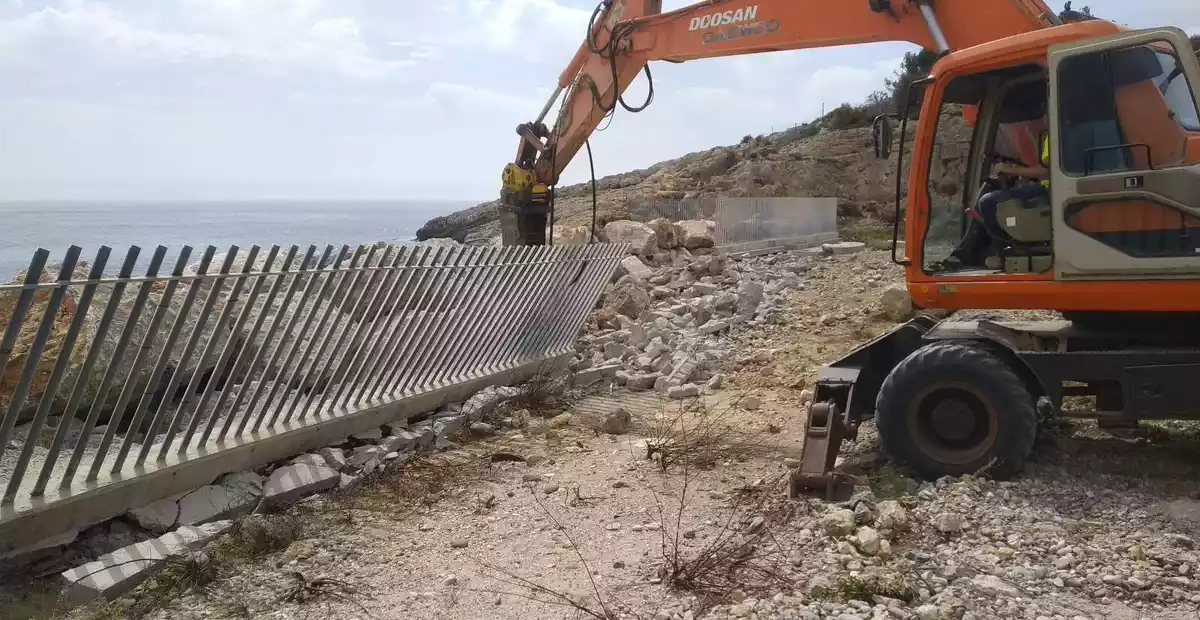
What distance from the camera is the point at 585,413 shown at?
8.13 meters

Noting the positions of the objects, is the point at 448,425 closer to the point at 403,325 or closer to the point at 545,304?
the point at 403,325

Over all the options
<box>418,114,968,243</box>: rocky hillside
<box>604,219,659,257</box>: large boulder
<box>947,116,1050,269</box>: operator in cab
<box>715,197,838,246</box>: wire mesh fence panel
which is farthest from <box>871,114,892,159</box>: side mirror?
<box>418,114,968,243</box>: rocky hillside

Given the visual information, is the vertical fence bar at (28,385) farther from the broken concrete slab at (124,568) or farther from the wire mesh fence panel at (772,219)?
the wire mesh fence panel at (772,219)

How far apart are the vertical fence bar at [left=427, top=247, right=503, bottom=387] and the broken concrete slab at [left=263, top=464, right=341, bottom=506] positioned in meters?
1.88

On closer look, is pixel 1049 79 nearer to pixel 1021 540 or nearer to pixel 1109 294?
pixel 1109 294

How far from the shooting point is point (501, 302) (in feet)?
28.0

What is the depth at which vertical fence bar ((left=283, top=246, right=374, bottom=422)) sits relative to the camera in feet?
20.7

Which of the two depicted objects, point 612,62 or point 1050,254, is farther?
point 612,62

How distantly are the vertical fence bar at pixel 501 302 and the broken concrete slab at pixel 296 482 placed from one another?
93.6 inches

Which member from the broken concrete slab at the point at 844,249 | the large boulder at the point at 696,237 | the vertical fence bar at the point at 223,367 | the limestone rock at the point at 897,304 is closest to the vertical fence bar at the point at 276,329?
the vertical fence bar at the point at 223,367

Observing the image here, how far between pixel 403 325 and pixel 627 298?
474 cm

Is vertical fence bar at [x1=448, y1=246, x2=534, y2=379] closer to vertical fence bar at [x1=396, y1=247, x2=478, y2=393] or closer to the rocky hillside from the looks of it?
vertical fence bar at [x1=396, y1=247, x2=478, y2=393]

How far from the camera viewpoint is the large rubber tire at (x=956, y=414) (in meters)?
5.27

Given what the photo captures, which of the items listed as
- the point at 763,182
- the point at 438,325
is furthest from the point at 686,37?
the point at 763,182
